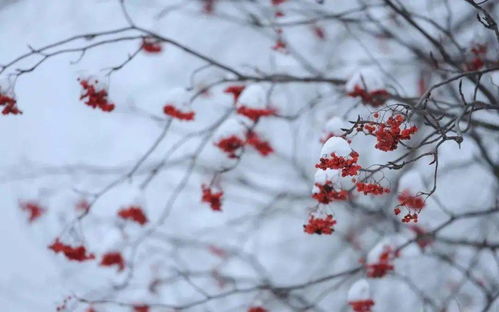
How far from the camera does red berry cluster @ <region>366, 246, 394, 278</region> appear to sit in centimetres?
306

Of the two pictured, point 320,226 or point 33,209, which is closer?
point 320,226

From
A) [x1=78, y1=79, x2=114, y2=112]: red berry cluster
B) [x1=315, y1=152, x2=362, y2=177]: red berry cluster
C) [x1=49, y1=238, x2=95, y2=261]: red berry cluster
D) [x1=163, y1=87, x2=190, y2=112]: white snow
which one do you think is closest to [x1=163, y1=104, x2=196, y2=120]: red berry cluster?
[x1=163, y1=87, x2=190, y2=112]: white snow

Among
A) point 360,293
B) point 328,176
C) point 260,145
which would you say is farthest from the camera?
point 260,145

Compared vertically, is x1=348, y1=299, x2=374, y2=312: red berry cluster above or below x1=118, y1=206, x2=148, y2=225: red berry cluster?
below

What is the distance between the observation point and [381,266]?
3064 mm

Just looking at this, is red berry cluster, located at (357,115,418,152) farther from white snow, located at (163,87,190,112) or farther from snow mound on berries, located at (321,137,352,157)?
white snow, located at (163,87,190,112)

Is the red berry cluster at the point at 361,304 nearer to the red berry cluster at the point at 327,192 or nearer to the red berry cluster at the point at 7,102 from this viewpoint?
the red berry cluster at the point at 327,192

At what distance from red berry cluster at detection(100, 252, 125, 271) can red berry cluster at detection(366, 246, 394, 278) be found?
163cm

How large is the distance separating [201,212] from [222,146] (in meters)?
7.18

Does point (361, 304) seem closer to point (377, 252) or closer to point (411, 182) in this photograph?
point (377, 252)

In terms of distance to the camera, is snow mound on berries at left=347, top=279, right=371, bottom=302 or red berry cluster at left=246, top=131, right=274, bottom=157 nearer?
snow mound on berries at left=347, top=279, right=371, bottom=302

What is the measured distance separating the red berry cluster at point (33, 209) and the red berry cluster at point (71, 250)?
1.82 m

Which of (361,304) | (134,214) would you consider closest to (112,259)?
(134,214)

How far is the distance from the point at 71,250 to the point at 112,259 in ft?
1.88
